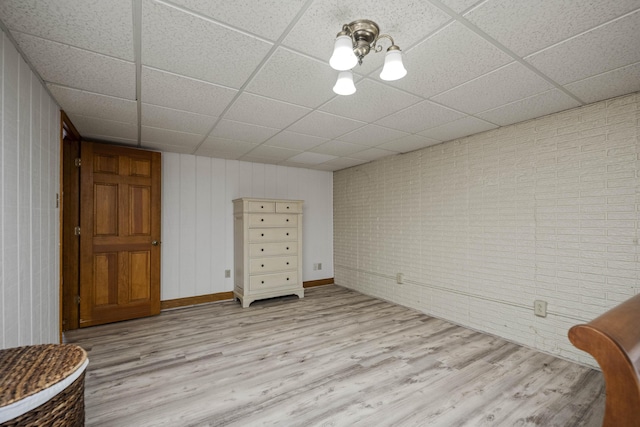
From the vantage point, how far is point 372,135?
320 centimetres

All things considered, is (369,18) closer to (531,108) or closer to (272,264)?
(531,108)

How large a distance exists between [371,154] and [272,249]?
2.01 meters

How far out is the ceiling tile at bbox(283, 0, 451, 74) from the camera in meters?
1.28

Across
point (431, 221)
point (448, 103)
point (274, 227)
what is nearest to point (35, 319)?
point (274, 227)

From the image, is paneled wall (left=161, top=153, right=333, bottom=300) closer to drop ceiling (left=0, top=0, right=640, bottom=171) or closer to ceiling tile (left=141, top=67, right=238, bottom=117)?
drop ceiling (left=0, top=0, right=640, bottom=171)

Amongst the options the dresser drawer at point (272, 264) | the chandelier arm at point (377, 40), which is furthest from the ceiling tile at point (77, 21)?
the dresser drawer at point (272, 264)

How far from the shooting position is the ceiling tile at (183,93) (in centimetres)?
193

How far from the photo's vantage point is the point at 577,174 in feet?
7.98

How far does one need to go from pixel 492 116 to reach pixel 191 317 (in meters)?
4.01

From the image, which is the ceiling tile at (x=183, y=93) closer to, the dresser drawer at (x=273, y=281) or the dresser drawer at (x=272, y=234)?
the dresser drawer at (x=272, y=234)

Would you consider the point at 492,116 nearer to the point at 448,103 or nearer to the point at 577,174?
the point at 448,103

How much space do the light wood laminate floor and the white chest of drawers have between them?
2.47 feet

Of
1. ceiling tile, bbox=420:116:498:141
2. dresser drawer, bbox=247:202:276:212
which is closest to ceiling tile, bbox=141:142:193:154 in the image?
dresser drawer, bbox=247:202:276:212

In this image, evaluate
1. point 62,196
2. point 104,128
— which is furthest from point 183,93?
point 62,196
